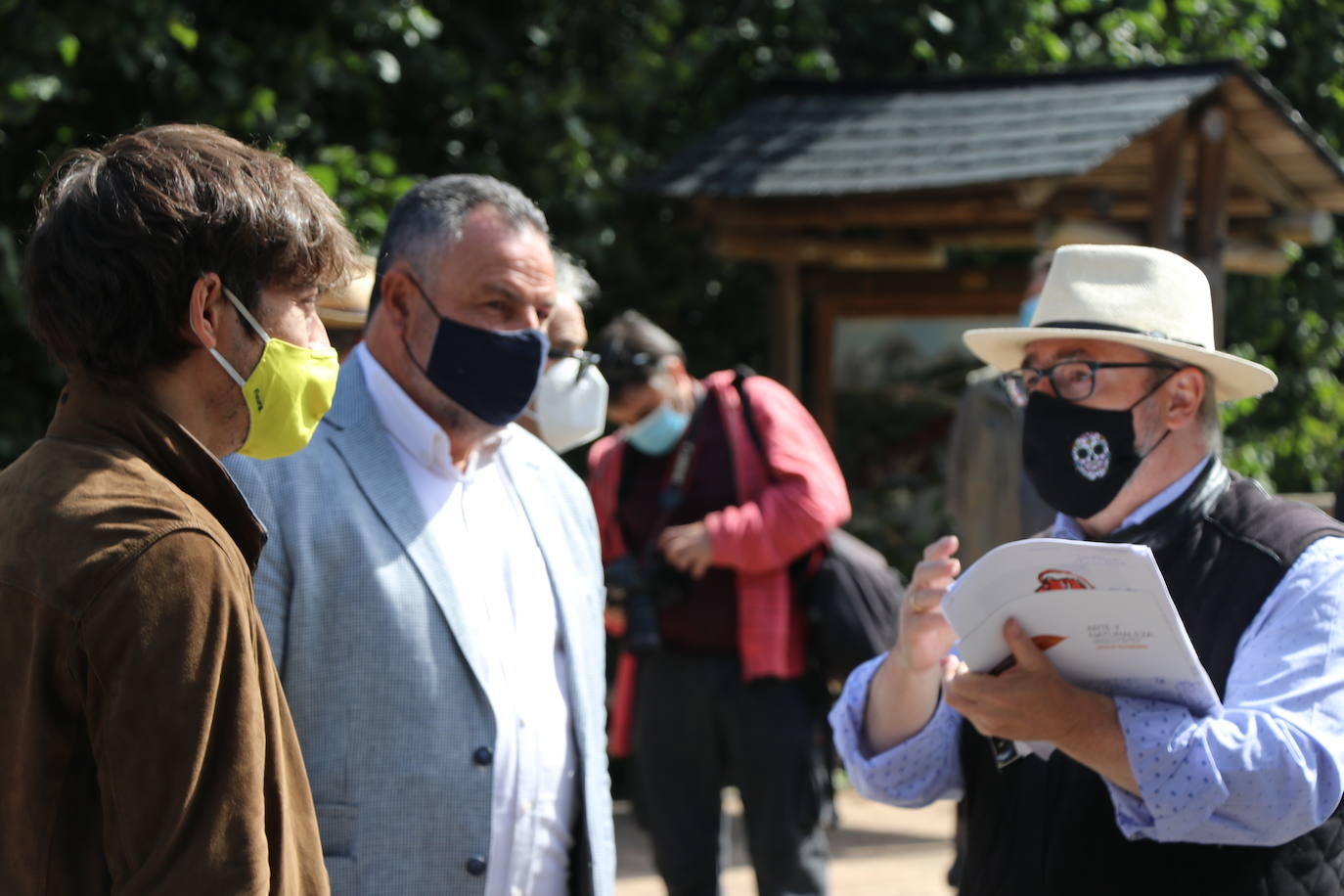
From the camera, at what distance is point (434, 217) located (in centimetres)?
290

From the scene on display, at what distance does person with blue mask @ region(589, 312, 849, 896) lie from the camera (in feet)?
15.9

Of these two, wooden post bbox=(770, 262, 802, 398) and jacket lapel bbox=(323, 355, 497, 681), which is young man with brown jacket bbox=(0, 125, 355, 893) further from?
wooden post bbox=(770, 262, 802, 398)

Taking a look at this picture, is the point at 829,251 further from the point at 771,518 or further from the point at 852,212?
the point at 771,518

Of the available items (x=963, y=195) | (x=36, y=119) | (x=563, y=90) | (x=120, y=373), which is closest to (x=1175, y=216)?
(x=963, y=195)

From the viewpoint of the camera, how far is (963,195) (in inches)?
282

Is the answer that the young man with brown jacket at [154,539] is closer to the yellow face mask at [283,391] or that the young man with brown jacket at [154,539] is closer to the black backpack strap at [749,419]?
the yellow face mask at [283,391]

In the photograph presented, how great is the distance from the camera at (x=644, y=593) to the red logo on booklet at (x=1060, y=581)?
2.63 metres

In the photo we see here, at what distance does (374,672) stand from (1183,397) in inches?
57.9

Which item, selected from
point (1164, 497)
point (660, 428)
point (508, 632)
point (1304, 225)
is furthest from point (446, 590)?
point (1304, 225)

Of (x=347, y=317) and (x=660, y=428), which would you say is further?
(x=660, y=428)

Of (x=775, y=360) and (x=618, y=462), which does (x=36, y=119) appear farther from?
(x=775, y=360)

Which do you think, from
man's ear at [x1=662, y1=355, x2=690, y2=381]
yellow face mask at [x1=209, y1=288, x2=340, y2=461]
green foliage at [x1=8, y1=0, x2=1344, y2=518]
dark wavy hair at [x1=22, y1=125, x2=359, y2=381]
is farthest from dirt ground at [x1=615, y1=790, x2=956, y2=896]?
dark wavy hair at [x1=22, y1=125, x2=359, y2=381]

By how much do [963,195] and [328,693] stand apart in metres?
5.34

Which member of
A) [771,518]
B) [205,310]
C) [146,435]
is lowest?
[771,518]
